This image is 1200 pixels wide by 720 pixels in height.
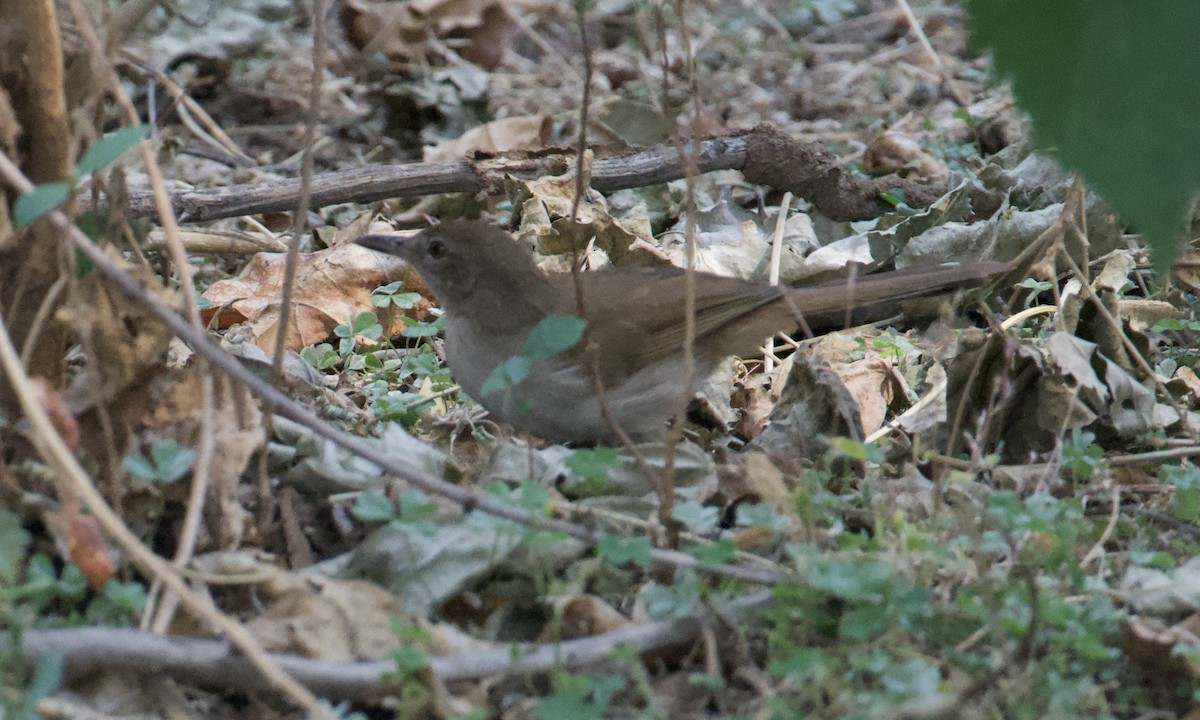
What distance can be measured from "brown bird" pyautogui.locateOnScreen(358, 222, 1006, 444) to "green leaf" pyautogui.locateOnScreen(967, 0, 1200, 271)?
9.21 feet

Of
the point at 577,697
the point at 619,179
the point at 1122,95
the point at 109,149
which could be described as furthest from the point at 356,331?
the point at 1122,95

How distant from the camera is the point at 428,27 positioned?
9430mm

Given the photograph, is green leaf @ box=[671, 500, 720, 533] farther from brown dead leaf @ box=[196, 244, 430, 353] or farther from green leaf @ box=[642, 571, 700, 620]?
brown dead leaf @ box=[196, 244, 430, 353]

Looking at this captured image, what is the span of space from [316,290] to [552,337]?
2.85m

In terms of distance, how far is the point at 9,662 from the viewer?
8.05 feet

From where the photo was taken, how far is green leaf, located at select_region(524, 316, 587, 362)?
3.03 metres

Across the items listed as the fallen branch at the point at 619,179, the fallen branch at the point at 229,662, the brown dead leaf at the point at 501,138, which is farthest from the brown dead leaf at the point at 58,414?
the brown dead leaf at the point at 501,138

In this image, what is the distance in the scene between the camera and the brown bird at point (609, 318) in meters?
4.48

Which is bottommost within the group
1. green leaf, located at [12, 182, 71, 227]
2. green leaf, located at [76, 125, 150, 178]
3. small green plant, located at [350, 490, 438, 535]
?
small green plant, located at [350, 490, 438, 535]

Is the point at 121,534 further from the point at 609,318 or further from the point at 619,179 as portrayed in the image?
the point at 619,179

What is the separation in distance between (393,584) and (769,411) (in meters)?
2.18

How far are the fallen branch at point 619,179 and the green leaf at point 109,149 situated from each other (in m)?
2.87

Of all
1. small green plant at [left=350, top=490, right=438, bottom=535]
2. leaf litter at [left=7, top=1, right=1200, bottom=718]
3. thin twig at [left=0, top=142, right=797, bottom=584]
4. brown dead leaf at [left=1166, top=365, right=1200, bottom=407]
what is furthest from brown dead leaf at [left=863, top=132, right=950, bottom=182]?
small green plant at [left=350, top=490, right=438, bottom=535]

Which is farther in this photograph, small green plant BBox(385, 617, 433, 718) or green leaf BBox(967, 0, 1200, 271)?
small green plant BBox(385, 617, 433, 718)
